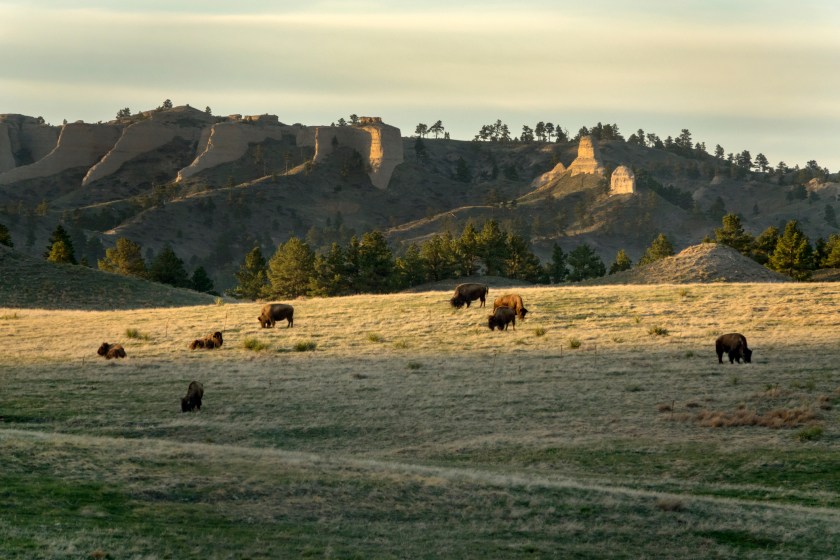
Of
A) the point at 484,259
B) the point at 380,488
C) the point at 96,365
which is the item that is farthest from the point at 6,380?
the point at 484,259

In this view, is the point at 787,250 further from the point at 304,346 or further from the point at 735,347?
the point at 304,346

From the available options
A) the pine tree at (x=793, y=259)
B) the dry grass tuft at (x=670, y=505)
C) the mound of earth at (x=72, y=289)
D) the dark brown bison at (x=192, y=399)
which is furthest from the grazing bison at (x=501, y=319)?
the pine tree at (x=793, y=259)

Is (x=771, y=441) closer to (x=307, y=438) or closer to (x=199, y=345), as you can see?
(x=307, y=438)

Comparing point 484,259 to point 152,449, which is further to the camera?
point 484,259

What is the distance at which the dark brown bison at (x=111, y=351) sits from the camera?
42938 millimetres

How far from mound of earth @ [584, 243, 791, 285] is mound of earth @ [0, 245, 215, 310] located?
3321 cm

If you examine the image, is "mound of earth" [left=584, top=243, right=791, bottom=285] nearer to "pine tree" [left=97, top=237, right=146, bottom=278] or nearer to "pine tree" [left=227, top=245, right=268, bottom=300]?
"pine tree" [left=227, top=245, right=268, bottom=300]

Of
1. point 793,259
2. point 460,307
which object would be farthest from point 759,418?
point 793,259

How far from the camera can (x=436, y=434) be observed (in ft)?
94.7

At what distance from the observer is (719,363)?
3819cm

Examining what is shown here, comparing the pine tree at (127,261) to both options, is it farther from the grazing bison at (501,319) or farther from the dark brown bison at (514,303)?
the grazing bison at (501,319)

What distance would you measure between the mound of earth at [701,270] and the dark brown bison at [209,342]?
40347 millimetres

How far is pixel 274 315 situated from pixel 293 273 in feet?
154

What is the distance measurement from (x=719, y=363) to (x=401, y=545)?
80.2 ft
